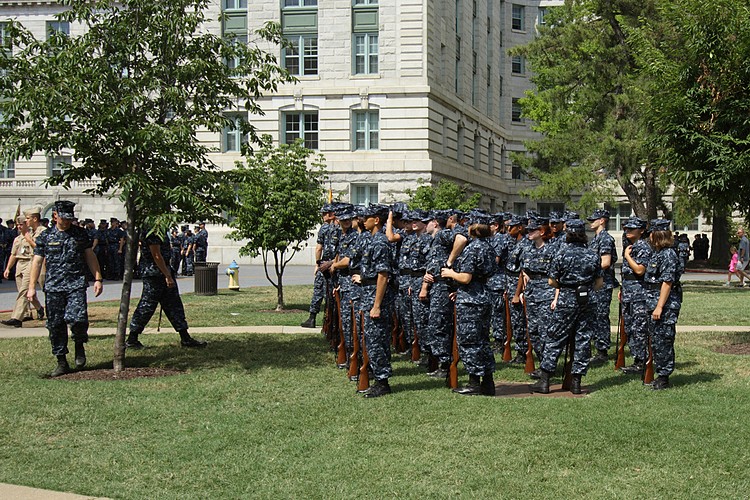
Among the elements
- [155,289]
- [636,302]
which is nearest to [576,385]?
[636,302]

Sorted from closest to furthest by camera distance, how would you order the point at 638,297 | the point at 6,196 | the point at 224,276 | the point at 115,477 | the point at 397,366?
the point at 115,477, the point at 638,297, the point at 397,366, the point at 224,276, the point at 6,196

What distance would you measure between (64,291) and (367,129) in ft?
92.7

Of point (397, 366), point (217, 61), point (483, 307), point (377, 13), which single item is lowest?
point (397, 366)

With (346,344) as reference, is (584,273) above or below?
above

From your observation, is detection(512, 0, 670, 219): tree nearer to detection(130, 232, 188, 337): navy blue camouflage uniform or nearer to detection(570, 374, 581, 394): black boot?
detection(130, 232, 188, 337): navy blue camouflage uniform

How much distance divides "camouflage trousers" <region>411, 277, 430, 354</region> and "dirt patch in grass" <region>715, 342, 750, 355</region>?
15.8 ft

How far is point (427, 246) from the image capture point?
11719 millimetres

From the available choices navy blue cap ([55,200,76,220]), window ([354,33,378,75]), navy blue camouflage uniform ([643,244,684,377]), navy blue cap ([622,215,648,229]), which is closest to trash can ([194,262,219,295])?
navy blue cap ([55,200,76,220])

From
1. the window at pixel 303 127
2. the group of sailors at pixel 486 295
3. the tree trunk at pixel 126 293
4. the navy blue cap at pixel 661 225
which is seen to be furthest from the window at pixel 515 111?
the tree trunk at pixel 126 293

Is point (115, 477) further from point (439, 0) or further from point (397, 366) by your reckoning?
point (439, 0)

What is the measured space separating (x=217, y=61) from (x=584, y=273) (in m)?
5.52

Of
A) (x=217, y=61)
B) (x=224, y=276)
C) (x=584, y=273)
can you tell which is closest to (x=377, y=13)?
(x=224, y=276)

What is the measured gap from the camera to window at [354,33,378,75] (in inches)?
1483

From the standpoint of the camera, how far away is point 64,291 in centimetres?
1046
